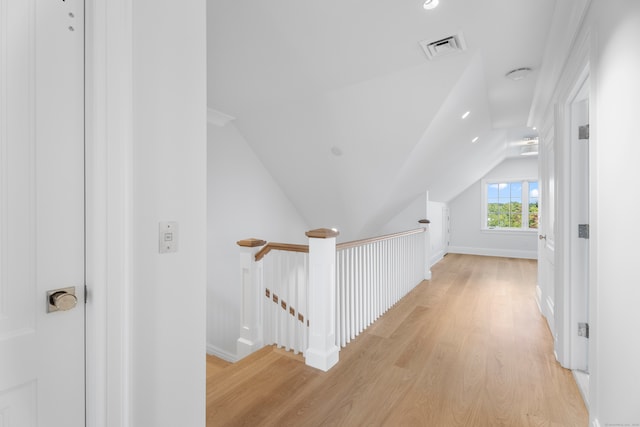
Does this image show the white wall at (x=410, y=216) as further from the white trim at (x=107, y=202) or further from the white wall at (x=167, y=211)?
the white trim at (x=107, y=202)

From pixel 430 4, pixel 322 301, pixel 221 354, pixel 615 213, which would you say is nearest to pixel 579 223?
pixel 615 213

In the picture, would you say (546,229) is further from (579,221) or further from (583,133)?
(583,133)

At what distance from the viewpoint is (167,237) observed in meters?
1.03

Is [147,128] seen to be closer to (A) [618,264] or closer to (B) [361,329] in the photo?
(A) [618,264]

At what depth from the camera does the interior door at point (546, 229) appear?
9.59ft

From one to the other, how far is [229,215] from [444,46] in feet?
11.1

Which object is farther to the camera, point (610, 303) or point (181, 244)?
point (610, 303)

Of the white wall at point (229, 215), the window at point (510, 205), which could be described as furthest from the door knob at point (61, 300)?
the window at point (510, 205)

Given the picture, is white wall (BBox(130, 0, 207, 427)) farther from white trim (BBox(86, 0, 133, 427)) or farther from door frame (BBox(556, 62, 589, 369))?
door frame (BBox(556, 62, 589, 369))

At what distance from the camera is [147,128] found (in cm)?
97

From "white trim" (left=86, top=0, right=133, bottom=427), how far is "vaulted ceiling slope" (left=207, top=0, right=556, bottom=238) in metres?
1.37

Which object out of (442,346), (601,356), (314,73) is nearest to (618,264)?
(601,356)

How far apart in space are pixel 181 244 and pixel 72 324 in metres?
0.38

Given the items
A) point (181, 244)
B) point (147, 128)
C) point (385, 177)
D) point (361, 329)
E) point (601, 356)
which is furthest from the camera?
point (385, 177)
